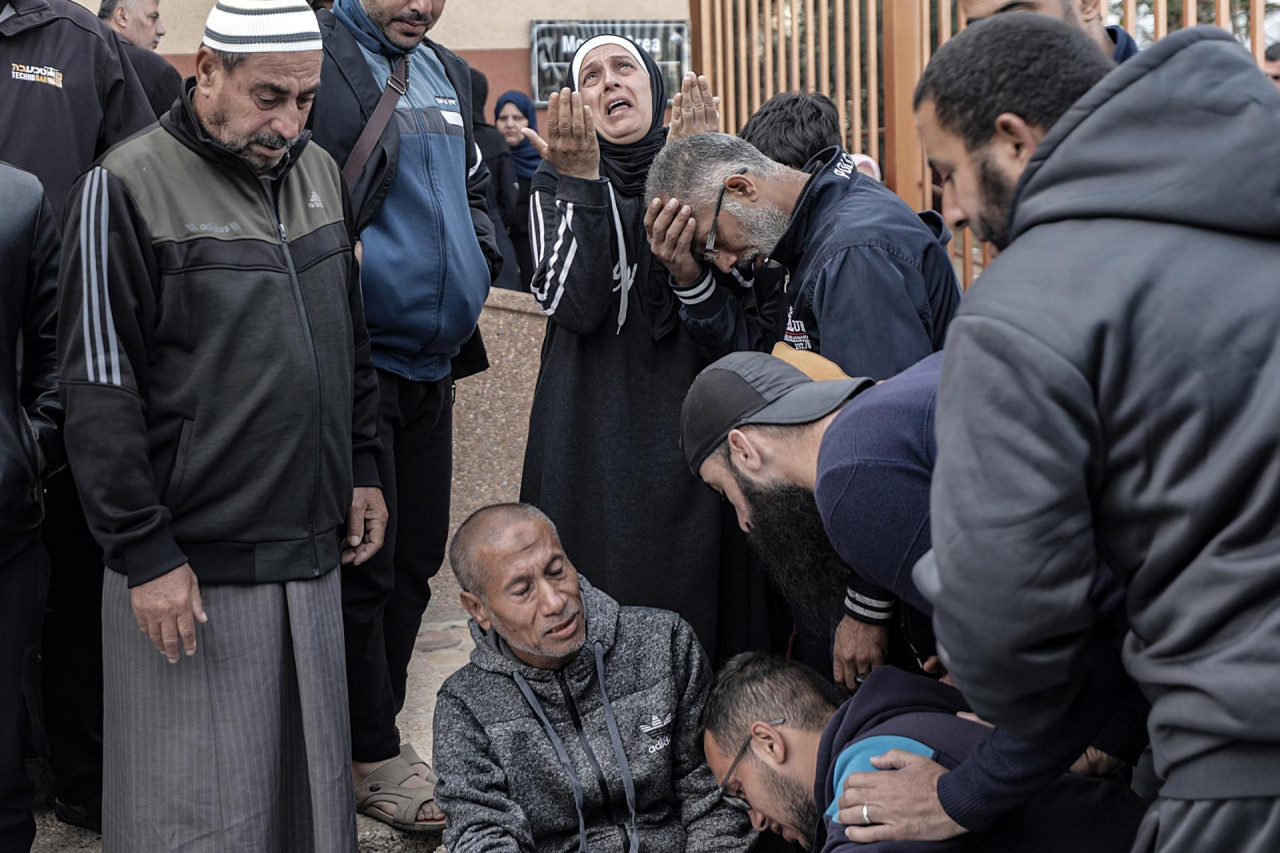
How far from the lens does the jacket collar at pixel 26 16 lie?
3309 mm

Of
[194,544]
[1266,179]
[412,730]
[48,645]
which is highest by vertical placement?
[1266,179]

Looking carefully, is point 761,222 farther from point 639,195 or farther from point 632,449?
point 632,449

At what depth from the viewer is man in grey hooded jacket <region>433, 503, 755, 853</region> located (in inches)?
120

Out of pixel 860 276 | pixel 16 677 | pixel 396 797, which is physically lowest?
pixel 396 797

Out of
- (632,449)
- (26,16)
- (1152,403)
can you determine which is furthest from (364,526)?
(1152,403)

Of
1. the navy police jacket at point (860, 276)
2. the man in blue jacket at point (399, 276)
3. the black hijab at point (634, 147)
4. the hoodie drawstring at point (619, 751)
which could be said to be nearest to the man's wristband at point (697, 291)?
the navy police jacket at point (860, 276)

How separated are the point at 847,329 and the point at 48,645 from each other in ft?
7.14

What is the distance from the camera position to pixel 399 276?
11.0 feet

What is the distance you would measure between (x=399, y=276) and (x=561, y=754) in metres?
1.23

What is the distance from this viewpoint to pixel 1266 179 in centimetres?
151

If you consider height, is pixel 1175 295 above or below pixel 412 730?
above

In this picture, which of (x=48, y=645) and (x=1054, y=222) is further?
(x=48, y=645)

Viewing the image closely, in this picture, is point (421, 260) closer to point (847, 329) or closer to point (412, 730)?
point (847, 329)

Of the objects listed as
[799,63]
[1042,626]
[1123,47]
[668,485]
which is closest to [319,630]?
[668,485]
